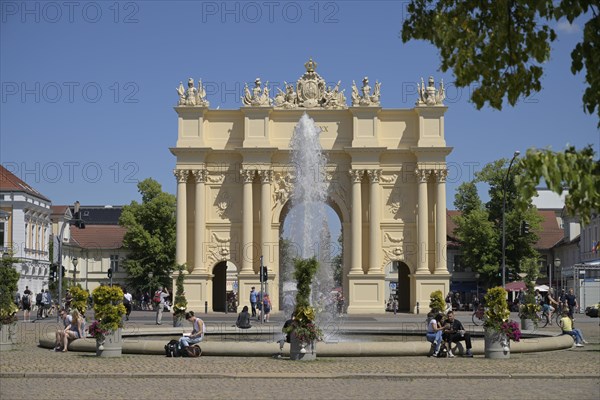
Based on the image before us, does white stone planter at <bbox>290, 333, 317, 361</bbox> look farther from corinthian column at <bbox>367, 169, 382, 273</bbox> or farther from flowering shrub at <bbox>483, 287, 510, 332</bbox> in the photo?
corinthian column at <bbox>367, 169, 382, 273</bbox>

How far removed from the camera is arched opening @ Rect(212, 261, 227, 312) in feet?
236

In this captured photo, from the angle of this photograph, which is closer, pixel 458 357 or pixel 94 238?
pixel 458 357

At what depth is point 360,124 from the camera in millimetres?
68562

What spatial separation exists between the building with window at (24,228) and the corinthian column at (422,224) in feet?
102

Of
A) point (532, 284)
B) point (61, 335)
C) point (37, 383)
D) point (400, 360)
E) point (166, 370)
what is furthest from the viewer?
point (532, 284)

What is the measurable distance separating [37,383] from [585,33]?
13427 mm

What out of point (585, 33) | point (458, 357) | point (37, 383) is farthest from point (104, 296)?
point (585, 33)

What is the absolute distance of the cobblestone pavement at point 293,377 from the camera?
18.1 meters

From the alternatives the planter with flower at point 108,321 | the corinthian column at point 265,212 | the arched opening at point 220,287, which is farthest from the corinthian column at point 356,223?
the planter with flower at point 108,321

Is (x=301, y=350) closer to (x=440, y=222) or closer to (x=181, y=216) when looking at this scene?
(x=440, y=222)

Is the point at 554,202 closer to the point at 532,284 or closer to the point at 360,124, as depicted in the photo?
the point at 360,124

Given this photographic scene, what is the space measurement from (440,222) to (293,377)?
47.7 metres

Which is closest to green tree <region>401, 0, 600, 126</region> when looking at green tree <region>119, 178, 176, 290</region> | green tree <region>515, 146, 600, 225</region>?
green tree <region>515, 146, 600, 225</region>

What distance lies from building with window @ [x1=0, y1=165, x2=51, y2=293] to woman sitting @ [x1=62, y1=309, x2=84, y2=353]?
51.6 meters
